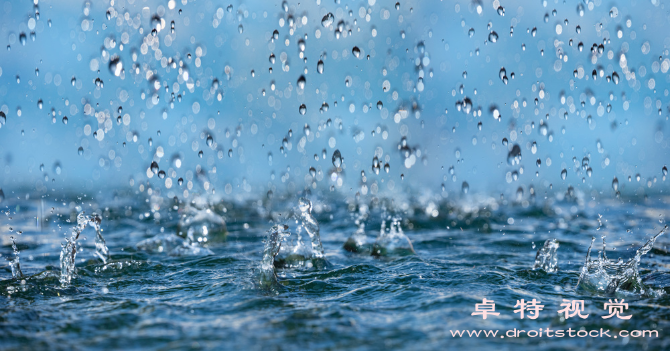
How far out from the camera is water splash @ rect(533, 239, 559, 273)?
5598 mm

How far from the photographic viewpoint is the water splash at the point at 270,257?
15.8 feet

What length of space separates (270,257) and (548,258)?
331 centimetres

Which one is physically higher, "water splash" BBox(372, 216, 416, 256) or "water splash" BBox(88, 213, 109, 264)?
"water splash" BBox(88, 213, 109, 264)

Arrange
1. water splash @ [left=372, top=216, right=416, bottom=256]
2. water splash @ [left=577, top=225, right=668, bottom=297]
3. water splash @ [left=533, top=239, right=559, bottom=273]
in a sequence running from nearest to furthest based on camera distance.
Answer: water splash @ [left=577, top=225, right=668, bottom=297] < water splash @ [left=533, top=239, right=559, bottom=273] < water splash @ [left=372, top=216, right=416, bottom=256]

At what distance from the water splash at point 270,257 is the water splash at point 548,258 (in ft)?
9.81

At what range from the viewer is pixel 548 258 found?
574cm

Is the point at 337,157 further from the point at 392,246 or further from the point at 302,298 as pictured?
the point at 302,298

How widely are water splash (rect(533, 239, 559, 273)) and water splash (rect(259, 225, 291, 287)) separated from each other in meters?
2.99

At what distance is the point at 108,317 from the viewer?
3.73m

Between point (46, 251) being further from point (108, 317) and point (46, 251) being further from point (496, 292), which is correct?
point (496, 292)

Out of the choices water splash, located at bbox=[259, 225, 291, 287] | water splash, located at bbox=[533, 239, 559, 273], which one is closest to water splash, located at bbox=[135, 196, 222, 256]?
water splash, located at bbox=[259, 225, 291, 287]

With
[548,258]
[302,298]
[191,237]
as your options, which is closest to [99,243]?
[191,237]

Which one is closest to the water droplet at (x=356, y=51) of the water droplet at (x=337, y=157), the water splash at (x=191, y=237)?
the water droplet at (x=337, y=157)

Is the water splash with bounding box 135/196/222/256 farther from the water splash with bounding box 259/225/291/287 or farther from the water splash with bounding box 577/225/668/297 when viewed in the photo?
the water splash with bounding box 577/225/668/297
